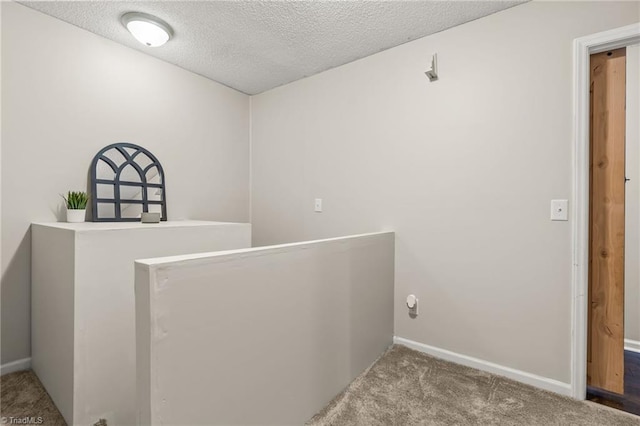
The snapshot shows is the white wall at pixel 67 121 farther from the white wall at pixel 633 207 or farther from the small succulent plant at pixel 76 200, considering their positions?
the white wall at pixel 633 207

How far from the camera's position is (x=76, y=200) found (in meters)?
Result: 2.00

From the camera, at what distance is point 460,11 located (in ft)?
6.36

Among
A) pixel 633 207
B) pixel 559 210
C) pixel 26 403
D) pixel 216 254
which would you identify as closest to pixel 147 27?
pixel 216 254

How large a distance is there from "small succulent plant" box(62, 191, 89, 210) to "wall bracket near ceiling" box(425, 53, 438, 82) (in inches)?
97.2

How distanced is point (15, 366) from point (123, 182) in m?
1.32

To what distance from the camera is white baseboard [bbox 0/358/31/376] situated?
6.07ft

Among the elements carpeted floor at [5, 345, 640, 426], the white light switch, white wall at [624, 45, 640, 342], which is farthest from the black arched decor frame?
white wall at [624, 45, 640, 342]

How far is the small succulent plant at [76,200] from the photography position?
1.99 meters

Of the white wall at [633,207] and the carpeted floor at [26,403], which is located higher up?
the white wall at [633,207]

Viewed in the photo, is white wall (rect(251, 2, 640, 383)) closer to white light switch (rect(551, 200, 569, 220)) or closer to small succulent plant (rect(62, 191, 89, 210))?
white light switch (rect(551, 200, 569, 220))

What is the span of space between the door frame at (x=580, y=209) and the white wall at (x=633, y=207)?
102 centimetres

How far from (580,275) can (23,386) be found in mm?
3182

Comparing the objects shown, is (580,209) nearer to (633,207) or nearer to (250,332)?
(633,207)

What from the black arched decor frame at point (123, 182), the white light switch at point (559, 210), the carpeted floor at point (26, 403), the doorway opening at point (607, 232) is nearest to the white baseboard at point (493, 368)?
the doorway opening at point (607, 232)
